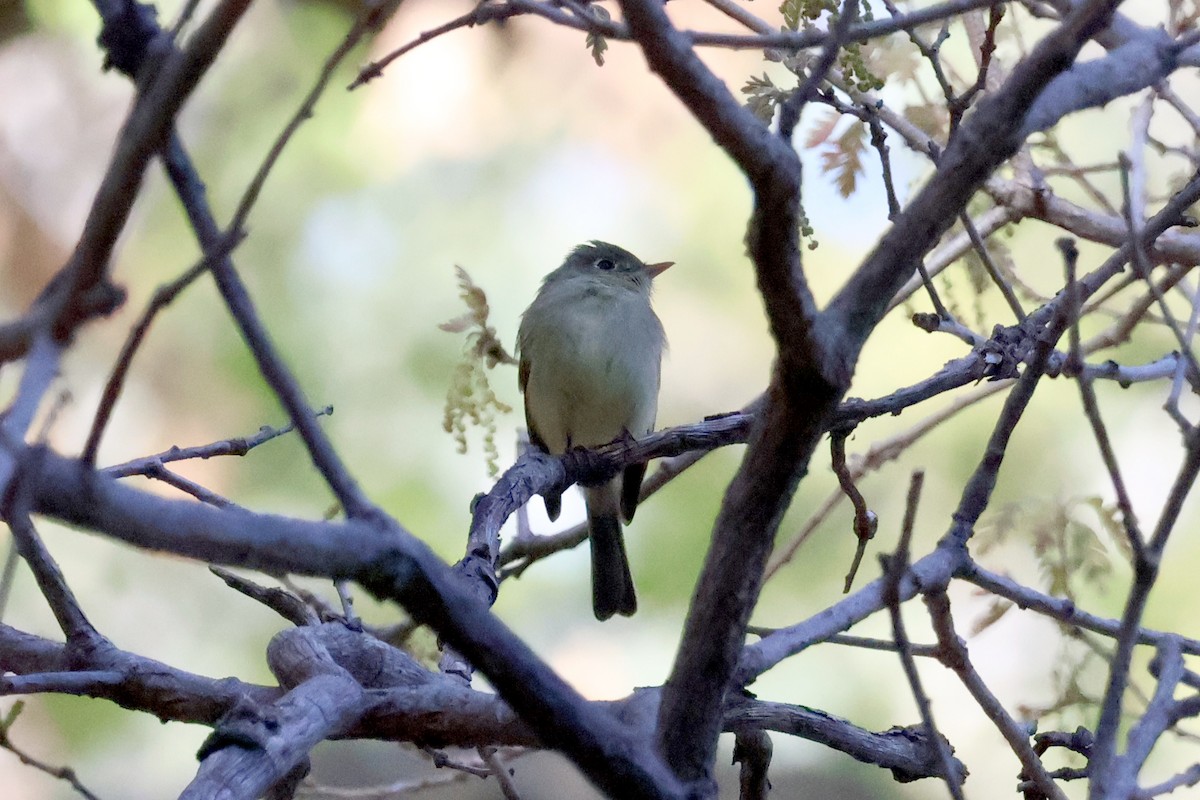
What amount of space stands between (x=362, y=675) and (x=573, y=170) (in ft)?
11.5

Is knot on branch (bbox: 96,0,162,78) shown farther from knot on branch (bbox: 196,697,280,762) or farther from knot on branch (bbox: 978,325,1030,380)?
knot on branch (bbox: 978,325,1030,380)

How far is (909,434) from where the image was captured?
3777 mm

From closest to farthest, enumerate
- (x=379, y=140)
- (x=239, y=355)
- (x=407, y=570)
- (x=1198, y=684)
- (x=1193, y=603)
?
(x=407, y=570) → (x=1198, y=684) → (x=1193, y=603) → (x=239, y=355) → (x=379, y=140)

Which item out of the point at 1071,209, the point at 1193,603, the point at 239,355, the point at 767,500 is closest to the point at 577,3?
the point at 767,500

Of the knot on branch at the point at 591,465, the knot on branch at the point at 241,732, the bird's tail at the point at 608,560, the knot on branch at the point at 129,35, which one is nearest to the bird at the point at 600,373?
the bird's tail at the point at 608,560

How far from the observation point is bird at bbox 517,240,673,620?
4.96m

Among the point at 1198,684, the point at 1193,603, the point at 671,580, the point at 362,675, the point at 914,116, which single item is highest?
the point at 914,116

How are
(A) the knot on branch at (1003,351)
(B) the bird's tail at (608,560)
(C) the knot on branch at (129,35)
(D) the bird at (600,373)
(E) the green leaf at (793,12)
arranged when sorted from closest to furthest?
(C) the knot on branch at (129,35) → (E) the green leaf at (793,12) → (A) the knot on branch at (1003,351) → (B) the bird's tail at (608,560) → (D) the bird at (600,373)

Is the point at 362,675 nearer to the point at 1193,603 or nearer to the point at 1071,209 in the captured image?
the point at 1071,209

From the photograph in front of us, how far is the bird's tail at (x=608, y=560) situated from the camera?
190 inches

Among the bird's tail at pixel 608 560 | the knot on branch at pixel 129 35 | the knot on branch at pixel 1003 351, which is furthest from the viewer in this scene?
the bird's tail at pixel 608 560

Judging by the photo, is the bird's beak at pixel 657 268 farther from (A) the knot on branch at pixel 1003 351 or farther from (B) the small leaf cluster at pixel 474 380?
(A) the knot on branch at pixel 1003 351

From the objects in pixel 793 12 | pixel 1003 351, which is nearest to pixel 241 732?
pixel 793 12

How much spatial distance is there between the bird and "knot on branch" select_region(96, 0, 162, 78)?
3586mm
